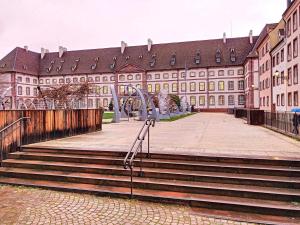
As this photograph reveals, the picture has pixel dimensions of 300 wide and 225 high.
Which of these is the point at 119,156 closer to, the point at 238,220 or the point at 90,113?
the point at 238,220

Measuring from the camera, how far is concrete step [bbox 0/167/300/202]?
201 inches

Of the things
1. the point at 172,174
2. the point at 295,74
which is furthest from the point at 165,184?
the point at 295,74

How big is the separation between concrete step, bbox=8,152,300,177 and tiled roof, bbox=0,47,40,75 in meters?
61.5

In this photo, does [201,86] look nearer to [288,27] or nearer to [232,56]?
[232,56]

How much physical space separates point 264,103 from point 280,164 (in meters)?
38.0

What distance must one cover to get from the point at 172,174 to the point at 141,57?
2422 inches

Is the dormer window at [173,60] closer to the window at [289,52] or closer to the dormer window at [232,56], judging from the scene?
the dormer window at [232,56]

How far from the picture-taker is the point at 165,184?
5.70 metres

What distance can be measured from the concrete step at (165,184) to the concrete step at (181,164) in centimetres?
50

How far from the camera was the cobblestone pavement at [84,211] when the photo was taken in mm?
4523

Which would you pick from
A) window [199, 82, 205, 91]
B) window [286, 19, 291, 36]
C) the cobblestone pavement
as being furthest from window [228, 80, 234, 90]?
the cobblestone pavement

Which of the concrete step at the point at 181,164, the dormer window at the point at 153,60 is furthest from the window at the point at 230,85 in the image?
the concrete step at the point at 181,164

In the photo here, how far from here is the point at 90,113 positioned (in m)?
13.0

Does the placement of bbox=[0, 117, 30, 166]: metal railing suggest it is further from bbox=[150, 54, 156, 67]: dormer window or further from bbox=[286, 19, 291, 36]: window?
bbox=[150, 54, 156, 67]: dormer window
